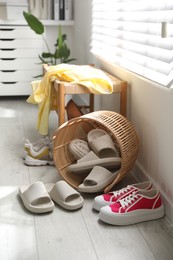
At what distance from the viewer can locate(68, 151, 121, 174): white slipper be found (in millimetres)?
2010

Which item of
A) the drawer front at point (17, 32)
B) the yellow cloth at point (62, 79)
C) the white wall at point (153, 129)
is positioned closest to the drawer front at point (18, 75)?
the drawer front at point (17, 32)

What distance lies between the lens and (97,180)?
1.92 metres

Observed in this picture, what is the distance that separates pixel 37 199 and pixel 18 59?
7.57 ft

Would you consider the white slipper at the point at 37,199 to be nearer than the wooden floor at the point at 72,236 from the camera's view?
No

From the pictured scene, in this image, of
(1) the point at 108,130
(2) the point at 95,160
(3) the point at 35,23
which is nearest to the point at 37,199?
(2) the point at 95,160

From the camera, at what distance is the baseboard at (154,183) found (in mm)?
1725

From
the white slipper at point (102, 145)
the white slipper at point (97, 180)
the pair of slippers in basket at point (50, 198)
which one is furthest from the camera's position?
the white slipper at point (102, 145)

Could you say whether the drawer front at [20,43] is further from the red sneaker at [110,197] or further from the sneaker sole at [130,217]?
the sneaker sole at [130,217]

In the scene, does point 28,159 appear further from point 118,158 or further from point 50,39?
point 50,39

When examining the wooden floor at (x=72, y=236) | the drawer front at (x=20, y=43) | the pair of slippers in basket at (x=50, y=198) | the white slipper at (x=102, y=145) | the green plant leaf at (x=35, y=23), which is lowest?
the wooden floor at (x=72, y=236)

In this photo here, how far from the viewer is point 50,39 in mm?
4086

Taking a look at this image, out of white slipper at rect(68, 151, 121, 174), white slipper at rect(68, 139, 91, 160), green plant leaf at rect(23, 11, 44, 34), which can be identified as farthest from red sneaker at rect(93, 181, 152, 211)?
green plant leaf at rect(23, 11, 44, 34)

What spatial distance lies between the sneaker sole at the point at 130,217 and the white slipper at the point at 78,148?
505mm

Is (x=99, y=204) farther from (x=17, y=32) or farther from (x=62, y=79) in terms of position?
(x=17, y=32)
